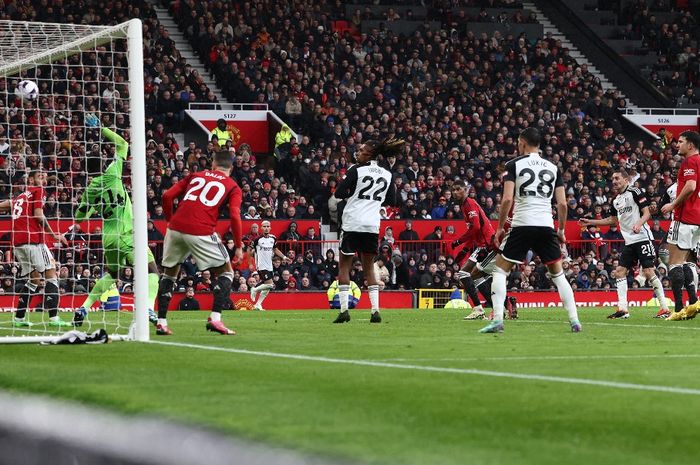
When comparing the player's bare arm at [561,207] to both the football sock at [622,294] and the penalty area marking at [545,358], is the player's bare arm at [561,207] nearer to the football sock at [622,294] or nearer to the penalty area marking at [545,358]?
the penalty area marking at [545,358]

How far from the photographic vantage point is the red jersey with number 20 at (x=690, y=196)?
1697 cm

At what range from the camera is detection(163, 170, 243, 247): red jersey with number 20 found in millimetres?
13359

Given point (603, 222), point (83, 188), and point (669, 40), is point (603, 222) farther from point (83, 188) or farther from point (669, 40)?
point (669, 40)

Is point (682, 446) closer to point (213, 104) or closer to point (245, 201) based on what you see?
point (245, 201)

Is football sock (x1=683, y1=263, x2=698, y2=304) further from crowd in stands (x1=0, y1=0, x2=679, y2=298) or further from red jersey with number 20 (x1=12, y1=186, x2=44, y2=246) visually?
crowd in stands (x1=0, y1=0, x2=679, y2=298)

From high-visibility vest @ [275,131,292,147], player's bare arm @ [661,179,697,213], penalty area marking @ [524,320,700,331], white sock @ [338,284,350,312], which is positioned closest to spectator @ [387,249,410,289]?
high-visibility vest @ [275,131,292,147]

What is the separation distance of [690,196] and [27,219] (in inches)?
366

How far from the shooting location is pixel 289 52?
129 feet

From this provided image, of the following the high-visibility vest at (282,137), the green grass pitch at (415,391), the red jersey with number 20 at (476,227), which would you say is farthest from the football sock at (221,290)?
the high-visibility vest at (282,137)

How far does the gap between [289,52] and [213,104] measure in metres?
4.07

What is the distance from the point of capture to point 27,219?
16.8m

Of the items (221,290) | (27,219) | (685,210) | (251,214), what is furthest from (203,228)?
(251,214)

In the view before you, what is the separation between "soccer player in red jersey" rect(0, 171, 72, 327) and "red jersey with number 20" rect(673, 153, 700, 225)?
28.2 feet

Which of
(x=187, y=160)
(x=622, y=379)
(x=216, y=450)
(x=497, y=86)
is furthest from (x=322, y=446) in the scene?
(x=497, y=86)
